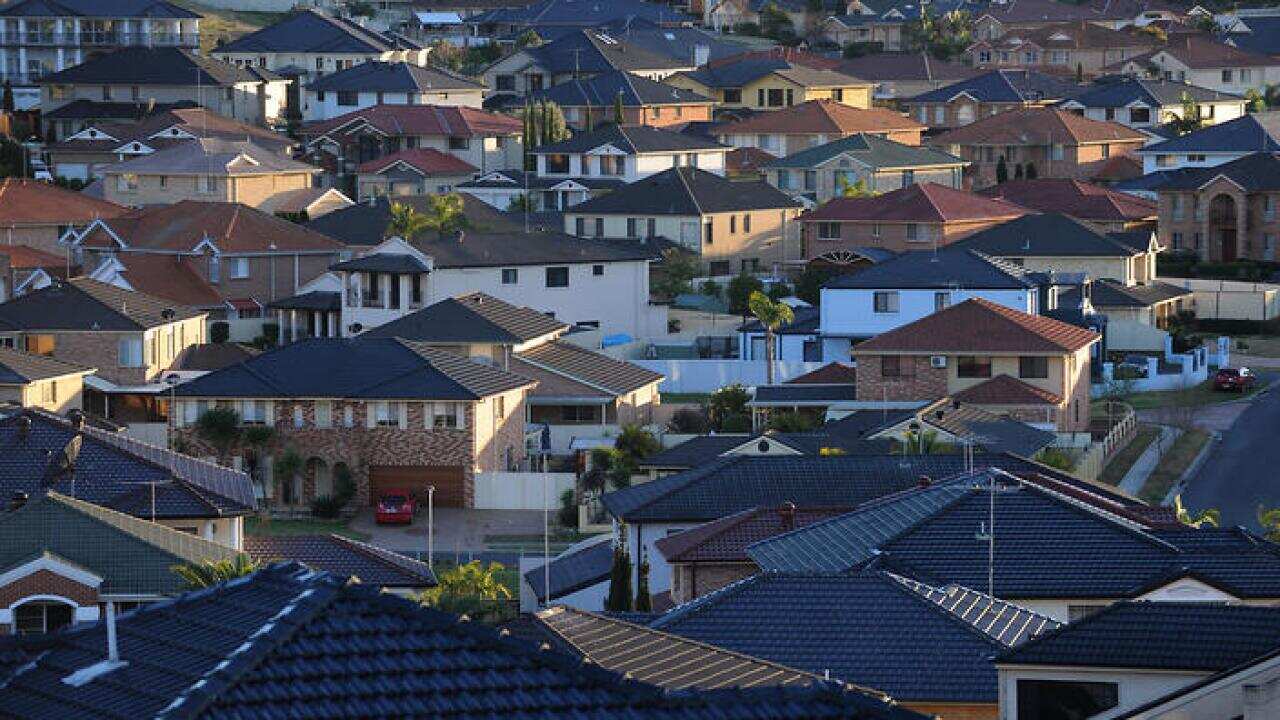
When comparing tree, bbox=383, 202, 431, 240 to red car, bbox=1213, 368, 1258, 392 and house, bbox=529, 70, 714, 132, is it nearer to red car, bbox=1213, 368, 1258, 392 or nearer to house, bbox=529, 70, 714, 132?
red car, bbox=1213, 368, 1258, 392

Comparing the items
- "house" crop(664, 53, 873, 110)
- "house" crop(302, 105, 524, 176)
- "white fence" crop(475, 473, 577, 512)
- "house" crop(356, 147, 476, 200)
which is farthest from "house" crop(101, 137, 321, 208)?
"white fence" crop(475, 473, 577, 512)

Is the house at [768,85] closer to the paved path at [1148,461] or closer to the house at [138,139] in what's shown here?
the house at [138,139]

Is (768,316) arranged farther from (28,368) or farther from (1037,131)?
(1037,131)

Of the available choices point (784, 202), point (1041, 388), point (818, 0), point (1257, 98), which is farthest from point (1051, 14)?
point (1041, 388)

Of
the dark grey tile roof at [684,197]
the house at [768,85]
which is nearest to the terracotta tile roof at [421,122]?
the dark grey tile roof at [684,197]

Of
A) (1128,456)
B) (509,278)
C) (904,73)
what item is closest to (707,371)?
(509,278)

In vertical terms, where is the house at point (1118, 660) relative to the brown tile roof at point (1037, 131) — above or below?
below

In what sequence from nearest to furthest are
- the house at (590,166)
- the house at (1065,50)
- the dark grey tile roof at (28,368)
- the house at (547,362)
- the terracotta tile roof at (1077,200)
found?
the dark grey tile roof at (28,368) < the house at (547,362) < the terracotta tile roof at (1077,200) < the house at (590,166) < the house at (1065,50)

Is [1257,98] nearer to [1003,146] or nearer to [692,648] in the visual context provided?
[1003,146]
